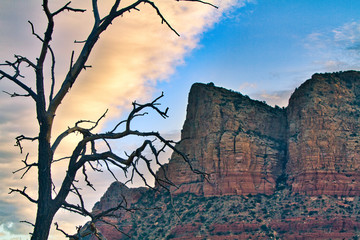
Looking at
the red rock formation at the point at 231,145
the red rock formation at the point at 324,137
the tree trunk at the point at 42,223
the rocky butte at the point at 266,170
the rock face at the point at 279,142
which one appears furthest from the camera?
the red rock formation at the point at 231,145

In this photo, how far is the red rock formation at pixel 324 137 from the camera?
98.1 metres

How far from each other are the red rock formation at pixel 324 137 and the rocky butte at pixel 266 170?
0.17 meters

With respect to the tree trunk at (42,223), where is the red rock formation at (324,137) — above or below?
above

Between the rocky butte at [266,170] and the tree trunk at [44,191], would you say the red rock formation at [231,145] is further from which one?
the tree trunk at [44,191]

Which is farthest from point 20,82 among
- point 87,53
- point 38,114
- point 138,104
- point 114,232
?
point 114,232

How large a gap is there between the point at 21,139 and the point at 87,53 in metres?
1.39

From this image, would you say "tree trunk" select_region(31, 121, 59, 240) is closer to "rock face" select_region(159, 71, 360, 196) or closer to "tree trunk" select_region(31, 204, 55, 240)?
"tree trunk" select_region(31, 204, 55, 240)

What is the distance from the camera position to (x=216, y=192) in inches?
4092

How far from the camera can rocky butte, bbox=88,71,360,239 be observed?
9175 cm

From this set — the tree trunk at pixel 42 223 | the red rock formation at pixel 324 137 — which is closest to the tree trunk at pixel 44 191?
the tree trunk at pixel 42 223

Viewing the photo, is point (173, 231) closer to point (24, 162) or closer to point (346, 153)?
point (346, 153)

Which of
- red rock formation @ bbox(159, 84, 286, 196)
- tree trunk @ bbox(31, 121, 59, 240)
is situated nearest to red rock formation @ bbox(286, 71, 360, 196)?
red rock formation @ bbox(159, 84, 286, 196)

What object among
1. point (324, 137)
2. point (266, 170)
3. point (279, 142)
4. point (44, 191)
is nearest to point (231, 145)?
point (266, 170)

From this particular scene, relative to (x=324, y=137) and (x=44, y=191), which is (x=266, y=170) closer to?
(x=324, y=137)
